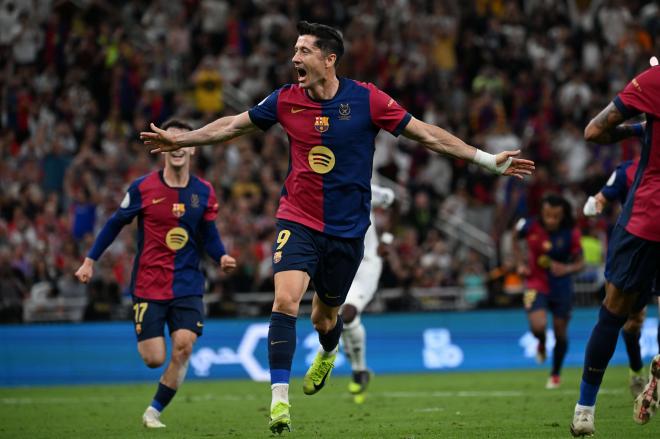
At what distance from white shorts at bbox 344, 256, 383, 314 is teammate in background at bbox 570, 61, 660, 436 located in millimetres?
6254

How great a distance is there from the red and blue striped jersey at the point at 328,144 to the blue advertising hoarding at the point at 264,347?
10.8m

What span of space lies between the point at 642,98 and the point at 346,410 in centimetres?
596

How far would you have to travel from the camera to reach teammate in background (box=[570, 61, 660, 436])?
8.37 meters

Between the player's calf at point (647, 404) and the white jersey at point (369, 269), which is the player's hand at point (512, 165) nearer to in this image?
the player's calf at point (647, 404)

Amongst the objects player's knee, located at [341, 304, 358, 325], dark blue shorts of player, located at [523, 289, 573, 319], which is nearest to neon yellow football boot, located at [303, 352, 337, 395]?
player's knee, located at [341, 304, 358, 325]

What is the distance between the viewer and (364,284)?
599 inches

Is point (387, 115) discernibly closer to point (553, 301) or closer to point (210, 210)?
point (210, 210)

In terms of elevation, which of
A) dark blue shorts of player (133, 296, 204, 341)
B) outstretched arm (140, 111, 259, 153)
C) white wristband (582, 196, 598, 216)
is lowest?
dark blue shorts of player (133, 296, 204, 341)

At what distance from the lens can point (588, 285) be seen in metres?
22.7

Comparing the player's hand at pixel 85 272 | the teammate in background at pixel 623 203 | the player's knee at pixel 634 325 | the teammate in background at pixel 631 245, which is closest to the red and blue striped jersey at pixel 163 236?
the player's hand at pixel 85 272

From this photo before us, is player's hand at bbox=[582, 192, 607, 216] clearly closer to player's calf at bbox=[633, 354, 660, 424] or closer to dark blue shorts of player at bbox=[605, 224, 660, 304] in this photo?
dark blue shorts of player at bbox=[605, 224, 660, 304]

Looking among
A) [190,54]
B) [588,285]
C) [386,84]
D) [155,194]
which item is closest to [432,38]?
[386,84]

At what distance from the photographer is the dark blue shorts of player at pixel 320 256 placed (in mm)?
9297

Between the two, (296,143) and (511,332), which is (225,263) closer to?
(296,143)
